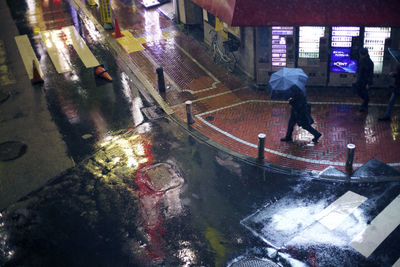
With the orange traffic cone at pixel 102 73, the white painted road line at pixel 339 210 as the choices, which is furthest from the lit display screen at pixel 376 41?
the orange traffic cone at pixel 102 73

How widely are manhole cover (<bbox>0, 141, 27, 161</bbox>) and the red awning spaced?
305 inches

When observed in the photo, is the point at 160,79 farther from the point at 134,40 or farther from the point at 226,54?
the point at 134,40

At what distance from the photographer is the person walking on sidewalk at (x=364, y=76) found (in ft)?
41.8

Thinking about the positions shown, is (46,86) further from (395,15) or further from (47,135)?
(395,15)

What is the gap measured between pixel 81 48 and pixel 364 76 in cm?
1295

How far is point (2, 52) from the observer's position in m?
20.2

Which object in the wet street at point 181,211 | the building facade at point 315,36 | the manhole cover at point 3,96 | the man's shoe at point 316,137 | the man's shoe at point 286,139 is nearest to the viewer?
the wet street at point 181,211

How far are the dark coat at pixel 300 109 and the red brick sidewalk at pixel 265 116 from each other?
2.74 ft

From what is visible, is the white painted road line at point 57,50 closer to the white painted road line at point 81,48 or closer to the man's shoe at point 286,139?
the white painted road line at point 81,48

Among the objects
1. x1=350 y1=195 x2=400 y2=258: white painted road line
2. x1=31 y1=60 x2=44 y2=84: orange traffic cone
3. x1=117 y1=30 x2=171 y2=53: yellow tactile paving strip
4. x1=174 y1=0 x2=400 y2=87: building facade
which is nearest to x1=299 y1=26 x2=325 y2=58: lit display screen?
x1=174 y1=0 x2=400 y2=87: building facade

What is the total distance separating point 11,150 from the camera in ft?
43.6

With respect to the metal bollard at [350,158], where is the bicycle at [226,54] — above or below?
above

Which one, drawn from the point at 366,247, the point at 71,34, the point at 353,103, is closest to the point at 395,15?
the point at 353,103

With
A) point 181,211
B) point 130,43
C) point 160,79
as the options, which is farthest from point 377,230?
point 130,43
